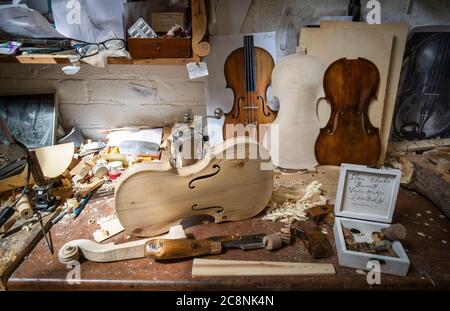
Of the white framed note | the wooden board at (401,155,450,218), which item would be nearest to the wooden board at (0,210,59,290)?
the white framed note

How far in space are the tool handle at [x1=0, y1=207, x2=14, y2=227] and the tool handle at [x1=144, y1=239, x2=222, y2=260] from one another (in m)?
0.53

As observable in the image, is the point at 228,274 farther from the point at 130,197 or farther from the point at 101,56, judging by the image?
the point at 101,56

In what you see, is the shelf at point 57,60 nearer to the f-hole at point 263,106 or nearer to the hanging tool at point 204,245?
the f-hole at point 263,106

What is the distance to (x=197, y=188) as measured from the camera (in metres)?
0.98

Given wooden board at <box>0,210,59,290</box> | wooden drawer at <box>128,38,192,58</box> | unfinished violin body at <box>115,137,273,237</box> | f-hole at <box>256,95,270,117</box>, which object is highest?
wooden drawer at <box>128,38,192,58</box>

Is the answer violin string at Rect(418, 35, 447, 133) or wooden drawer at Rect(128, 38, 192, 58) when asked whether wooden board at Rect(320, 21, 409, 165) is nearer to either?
violin string at Rect(418, 35, 447, 133)

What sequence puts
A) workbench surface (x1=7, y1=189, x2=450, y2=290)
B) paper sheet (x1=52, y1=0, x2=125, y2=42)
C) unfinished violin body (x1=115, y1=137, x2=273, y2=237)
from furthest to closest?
paper sheet (x1=52, y1=0, x2=125, y2=42) → unfinished violin body (x1=115, y1=137, x2=273, y2=237) → workbench surface (x1=7, y1=189, x2=450, y2=290)

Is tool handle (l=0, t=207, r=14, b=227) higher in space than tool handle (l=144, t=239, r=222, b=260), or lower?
higher

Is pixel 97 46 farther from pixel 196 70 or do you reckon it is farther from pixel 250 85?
pixel 250 85

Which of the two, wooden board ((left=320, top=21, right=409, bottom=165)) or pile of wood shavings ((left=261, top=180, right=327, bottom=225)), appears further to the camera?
wooden board ((left=320, top=21, right=409, bottom=165))

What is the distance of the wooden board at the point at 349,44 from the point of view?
4.17 ft

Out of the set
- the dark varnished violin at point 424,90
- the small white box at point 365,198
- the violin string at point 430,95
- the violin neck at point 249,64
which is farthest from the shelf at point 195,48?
the violin string at point 430,95

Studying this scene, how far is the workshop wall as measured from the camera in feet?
4.34
